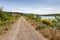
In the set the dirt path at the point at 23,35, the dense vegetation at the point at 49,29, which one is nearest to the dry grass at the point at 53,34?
the dense vegetation at the point at 49,29

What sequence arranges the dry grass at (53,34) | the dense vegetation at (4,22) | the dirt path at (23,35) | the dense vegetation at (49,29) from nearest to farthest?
1. the dry grass at (53,34)
2. the dense vegetation at (49,29)
3. the dirt path at (23,35)
4. the dense vegetation at (4,22)

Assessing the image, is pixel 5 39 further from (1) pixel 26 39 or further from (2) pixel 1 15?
(2) pixel 1 15

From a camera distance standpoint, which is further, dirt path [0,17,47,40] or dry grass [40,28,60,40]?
dirt path [0,17,47,40]

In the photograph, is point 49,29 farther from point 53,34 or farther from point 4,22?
point 4,22

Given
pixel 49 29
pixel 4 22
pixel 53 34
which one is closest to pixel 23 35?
pixel 53 34

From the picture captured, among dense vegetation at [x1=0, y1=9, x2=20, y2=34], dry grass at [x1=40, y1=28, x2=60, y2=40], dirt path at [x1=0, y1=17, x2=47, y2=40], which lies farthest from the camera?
dense vegetation at [x1=0, y1=9, x2=20, y2=34]

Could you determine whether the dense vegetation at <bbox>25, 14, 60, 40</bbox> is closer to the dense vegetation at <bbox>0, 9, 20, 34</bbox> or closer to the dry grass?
the dry grass

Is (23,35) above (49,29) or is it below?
below

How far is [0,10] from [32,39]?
105 feet

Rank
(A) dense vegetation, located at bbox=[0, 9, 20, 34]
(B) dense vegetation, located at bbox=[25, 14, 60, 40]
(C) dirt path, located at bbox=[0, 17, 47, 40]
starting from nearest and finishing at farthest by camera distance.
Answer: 1. (B) dense vegetation, located at bbox=[25, 14, 60, 40]
2. (C) dirt path, located at bbox=[0, 17, 47, 40]
3. (A) dense vegetation, located at bbox=[0, 9, 20, 34]

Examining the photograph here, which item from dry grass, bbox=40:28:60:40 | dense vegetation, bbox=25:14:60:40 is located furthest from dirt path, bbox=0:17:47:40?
dense vegetation, bbox=25:14:60:40

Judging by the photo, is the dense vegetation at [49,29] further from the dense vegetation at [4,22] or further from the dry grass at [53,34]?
the dense vegetation at [4,22]

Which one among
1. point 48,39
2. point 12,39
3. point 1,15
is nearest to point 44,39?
point 48,39

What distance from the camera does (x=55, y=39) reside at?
49.4 feet
